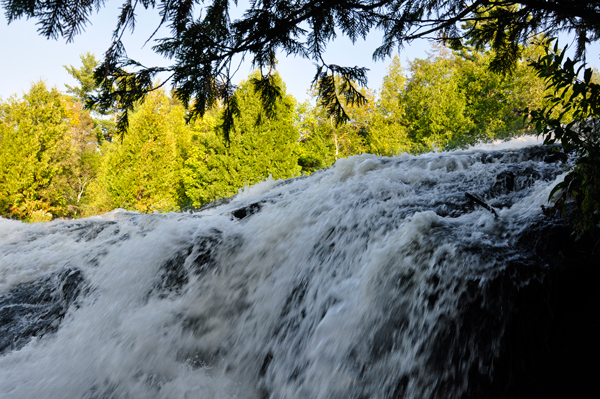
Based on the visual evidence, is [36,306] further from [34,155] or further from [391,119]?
[391,119]

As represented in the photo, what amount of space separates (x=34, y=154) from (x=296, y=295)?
17.8m

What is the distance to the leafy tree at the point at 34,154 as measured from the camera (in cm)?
1451

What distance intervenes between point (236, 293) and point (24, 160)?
663 inches

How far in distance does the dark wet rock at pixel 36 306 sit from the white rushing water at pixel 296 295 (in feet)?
0.05

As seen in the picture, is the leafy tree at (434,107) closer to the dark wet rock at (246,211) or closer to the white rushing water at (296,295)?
the dark wet rock at (246,211)

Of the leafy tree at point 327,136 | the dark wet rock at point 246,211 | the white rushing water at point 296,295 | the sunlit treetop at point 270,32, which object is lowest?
the white rushing water at point 296,295

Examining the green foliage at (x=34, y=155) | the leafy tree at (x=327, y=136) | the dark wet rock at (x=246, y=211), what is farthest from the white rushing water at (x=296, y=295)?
the leafy tree at (x=327, y=136)

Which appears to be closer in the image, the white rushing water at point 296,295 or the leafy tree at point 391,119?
the white rushing water at point 296,295

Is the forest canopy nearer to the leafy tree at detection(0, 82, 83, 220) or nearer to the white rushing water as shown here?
the leafy tree at detection(0, 82, 83, 220)

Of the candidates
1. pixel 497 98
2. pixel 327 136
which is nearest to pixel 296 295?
pixel 327 136

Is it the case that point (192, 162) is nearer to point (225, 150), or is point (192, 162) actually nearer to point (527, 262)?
point (225, 150)

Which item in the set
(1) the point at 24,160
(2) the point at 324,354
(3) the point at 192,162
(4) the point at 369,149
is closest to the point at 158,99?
(3) the point at 192,162

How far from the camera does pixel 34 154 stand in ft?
50.2

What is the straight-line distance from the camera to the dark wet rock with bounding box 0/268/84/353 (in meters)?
3.00
